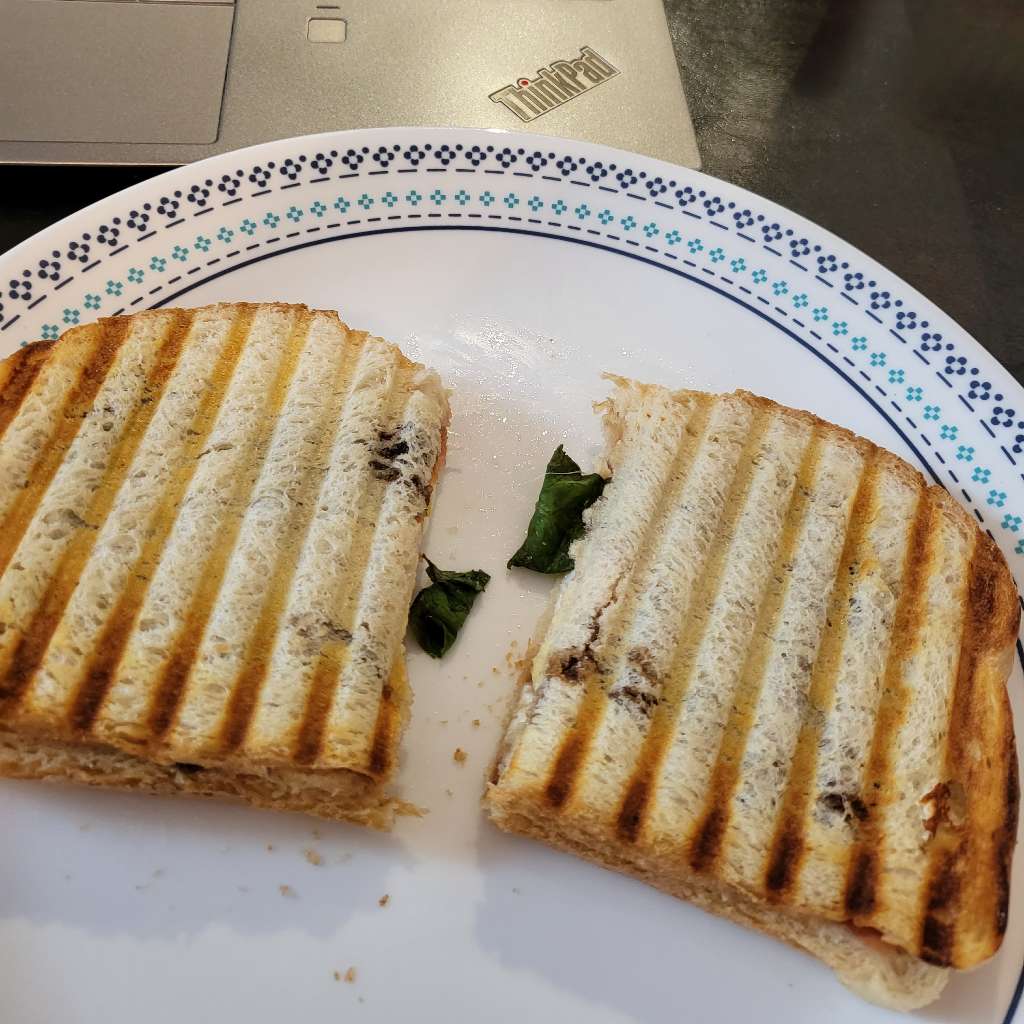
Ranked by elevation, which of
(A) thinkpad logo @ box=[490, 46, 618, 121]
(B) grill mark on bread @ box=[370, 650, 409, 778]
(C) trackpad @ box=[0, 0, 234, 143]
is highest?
(A) thinkpad logo @ box=[490, 46, 618, 121]

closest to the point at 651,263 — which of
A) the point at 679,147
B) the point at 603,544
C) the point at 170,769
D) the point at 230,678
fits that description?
the point at 679,147

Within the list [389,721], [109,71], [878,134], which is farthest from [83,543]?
[878,134]

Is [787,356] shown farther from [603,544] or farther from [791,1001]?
[791,1001]

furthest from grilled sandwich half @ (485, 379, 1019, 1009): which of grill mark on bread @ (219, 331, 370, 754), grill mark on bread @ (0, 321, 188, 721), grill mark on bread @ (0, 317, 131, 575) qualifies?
grill mark on bread @ (0, 317, 131, 575)

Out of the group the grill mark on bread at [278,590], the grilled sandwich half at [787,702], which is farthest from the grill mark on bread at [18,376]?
the grilled sandwich half at [787,702]

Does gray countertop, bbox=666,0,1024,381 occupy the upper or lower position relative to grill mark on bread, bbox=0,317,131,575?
upper

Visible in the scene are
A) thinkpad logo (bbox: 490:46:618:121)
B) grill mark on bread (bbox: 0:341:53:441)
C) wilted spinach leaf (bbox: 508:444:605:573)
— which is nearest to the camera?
grill mark on bread (bbox: 0:341:53:441)

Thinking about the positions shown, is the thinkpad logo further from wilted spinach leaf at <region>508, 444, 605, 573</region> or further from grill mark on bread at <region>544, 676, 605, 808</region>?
grill mark on bread at <region>544, 676, 605, 808</region>

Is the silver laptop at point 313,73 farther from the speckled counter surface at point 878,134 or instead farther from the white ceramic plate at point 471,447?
the white ceramic plate at point 471,447
